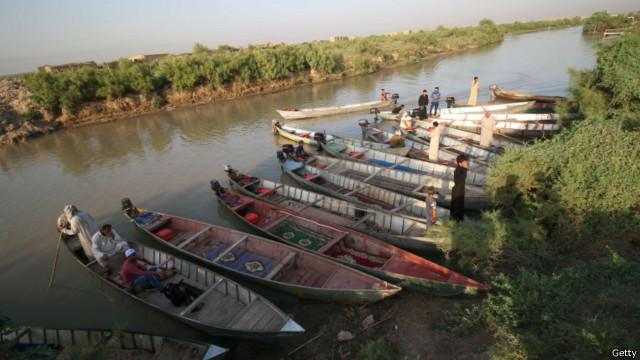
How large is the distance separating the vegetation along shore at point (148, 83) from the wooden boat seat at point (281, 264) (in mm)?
25375

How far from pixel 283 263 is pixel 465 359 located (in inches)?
179

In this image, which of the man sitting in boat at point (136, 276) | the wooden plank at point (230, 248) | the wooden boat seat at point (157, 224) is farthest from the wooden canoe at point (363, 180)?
the man sitting in boat at point (136, 276)

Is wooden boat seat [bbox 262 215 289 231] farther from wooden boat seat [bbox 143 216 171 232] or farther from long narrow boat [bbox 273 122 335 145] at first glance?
long narrow boat [bbox 273 122 335 145]

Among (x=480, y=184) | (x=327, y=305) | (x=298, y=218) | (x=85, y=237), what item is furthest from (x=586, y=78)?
(x=85, y=237)

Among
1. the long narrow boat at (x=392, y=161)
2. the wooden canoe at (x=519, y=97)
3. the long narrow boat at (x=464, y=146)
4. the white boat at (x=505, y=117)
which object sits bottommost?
the long narrow boat at (x=392, y=161)

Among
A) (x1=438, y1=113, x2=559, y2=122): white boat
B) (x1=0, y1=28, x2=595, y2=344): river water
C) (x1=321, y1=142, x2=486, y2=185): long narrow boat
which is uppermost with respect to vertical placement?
(x1=438, y1=113, x2=559, y2=122): white boat

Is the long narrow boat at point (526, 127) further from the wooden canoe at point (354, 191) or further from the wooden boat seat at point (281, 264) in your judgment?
the wooden boat seat at point (281, 264)

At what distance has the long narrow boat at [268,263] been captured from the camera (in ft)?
26.1

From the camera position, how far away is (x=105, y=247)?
9164 millimetres

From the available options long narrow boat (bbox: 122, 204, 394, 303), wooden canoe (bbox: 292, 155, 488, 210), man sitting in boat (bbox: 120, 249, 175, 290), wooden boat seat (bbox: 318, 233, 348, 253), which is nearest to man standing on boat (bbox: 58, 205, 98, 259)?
long narrow boat (bbox: 122, 204, 394, 303)

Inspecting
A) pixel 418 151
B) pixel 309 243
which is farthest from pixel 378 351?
pixel 418 151

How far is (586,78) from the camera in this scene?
17344 millimetres

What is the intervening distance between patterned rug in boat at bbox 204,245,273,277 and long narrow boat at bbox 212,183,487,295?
94 centimetres

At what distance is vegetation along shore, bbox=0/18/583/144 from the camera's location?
27.4 meters
